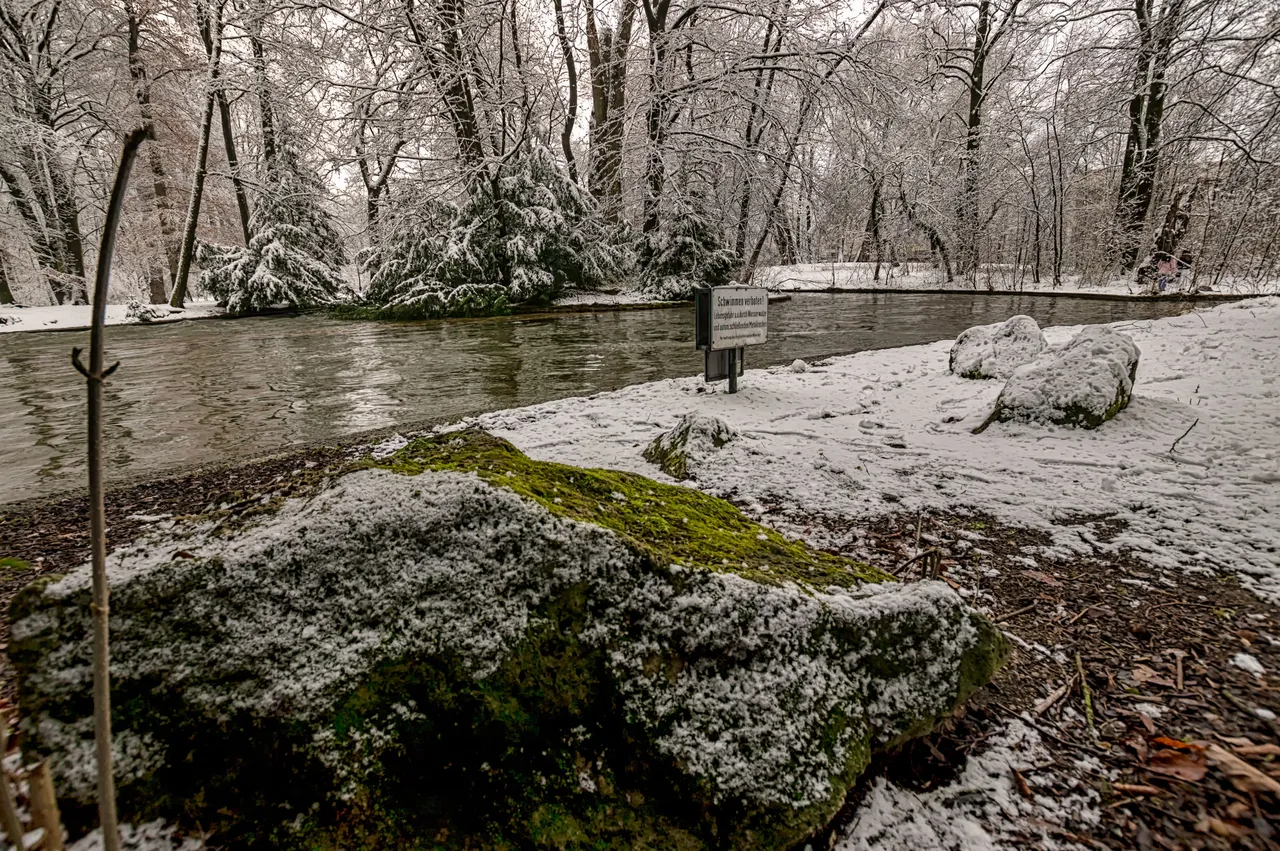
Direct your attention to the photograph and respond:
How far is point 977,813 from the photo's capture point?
1.31 m

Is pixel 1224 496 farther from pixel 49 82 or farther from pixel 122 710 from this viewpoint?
pixel 49 82

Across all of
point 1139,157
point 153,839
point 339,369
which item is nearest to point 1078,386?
point 153,839

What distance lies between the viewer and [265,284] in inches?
626

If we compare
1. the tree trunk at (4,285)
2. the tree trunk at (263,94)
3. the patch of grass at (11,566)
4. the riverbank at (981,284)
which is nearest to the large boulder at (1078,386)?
the patch of grass at (11,566)

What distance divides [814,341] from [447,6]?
9788mm

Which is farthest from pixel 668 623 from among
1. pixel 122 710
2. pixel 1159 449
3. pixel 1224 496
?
pixel 1159 449

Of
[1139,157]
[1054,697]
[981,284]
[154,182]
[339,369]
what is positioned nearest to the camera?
[1054,697]

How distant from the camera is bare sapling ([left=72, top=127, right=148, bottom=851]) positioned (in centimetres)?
51

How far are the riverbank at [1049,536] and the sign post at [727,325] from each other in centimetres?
30

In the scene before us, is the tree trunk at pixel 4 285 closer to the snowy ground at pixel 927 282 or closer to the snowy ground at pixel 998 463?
the snowy ground at pixel 998 463

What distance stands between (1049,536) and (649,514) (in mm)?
1989

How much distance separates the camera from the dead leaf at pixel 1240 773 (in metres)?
1.31

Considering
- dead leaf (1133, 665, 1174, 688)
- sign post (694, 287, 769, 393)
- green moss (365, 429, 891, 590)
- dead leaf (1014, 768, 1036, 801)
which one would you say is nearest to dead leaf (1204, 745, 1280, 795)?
dead leaf (1133, 665, 1174, 688)

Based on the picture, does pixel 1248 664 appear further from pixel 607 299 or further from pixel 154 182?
pixel 154 182
